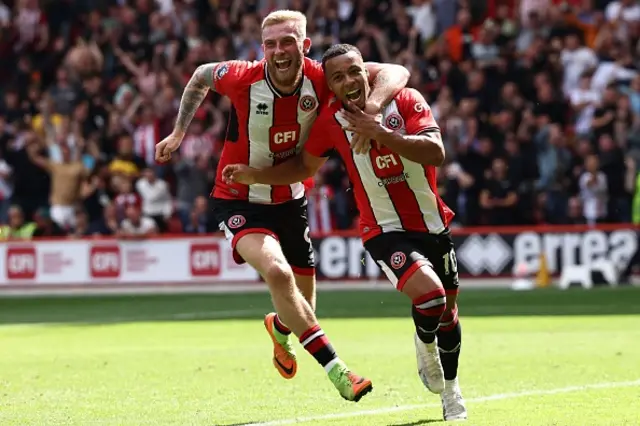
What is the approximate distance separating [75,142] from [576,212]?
9.46 metres

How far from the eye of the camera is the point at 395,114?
8406mm

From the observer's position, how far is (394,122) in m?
8.38

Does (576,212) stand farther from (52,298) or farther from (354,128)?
(354,128)

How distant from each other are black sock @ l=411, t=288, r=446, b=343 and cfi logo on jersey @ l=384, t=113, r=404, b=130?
3.39 ft

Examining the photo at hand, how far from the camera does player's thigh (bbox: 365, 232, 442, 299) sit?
813cm

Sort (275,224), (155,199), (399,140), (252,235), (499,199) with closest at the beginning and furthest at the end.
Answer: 1. (399,140)
2. (252,235)
3. (275,224)
4. (499,199)
5. (155,199)

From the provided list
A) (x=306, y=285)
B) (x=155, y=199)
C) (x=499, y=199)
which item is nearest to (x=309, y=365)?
(x=306, y=285)

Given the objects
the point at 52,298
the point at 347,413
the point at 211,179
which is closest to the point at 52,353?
the point at 347,413

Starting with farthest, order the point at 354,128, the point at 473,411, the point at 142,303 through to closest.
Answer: the point at 142,303
the point at 473,411
the point at 354,128

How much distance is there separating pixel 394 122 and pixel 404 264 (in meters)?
0.87

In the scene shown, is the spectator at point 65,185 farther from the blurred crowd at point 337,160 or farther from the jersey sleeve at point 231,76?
the jersey sleeve at point 231,76

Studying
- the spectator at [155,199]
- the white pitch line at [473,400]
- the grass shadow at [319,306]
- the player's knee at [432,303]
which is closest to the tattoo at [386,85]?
the player's knee at [432,303]

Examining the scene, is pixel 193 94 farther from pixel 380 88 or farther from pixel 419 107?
pixel 419 107

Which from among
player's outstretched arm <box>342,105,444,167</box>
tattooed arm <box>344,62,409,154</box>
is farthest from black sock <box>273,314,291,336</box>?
player's outstretched arm <box>342,105,444,167</box>
